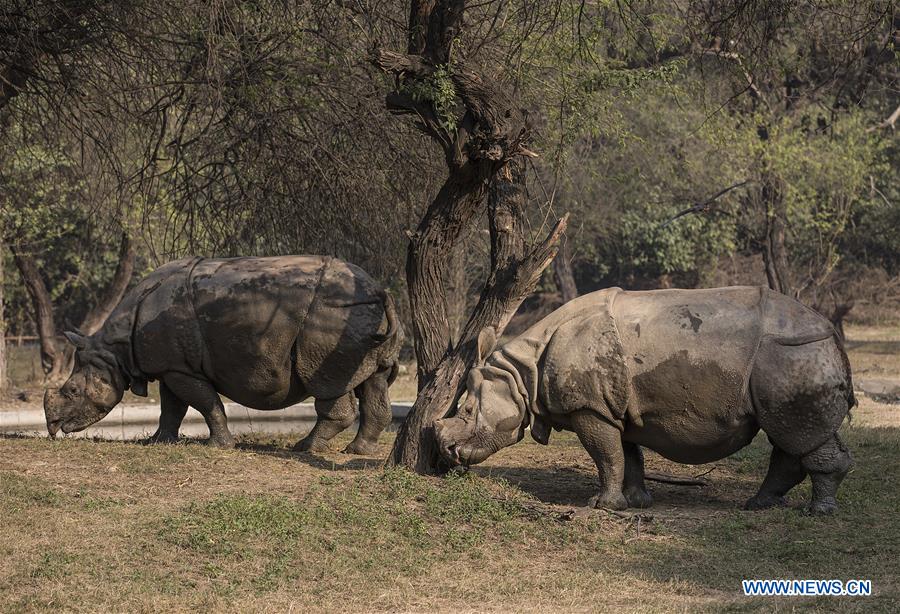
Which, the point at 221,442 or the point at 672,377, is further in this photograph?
the point at 221,442

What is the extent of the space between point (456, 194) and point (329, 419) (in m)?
2.61

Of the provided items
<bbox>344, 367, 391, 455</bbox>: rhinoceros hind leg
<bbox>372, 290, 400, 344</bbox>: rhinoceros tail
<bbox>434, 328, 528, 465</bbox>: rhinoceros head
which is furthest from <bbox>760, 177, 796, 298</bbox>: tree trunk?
<bbox>434, 328, 528, 465</bbox>: rhinoceros head

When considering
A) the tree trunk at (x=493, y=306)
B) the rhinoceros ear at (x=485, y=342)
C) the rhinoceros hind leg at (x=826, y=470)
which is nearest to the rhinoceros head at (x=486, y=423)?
the rhinoceros ear at (x=485, y=342)

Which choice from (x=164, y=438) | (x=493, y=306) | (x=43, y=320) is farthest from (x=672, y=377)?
(x=43, y=320)

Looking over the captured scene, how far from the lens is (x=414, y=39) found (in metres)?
10.9

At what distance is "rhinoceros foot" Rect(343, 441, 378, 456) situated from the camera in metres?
11.9

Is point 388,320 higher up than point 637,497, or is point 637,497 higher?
point 388,320

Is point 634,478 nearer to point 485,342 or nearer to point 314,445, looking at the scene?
point 485,342

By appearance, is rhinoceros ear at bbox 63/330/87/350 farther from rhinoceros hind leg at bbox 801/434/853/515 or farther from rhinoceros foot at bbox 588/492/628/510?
rhinoceros hind leg at bbox 801/434/853/515

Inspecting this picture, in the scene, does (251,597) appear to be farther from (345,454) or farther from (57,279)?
(57,279)

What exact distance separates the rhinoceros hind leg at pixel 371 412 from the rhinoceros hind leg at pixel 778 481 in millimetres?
4088

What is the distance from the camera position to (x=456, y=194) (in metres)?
10.8

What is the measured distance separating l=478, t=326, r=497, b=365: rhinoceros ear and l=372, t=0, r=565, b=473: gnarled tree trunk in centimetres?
27

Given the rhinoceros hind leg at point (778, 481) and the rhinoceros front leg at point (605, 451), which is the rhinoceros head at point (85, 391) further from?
the rhinoceros hind leg at point (778, 481)
